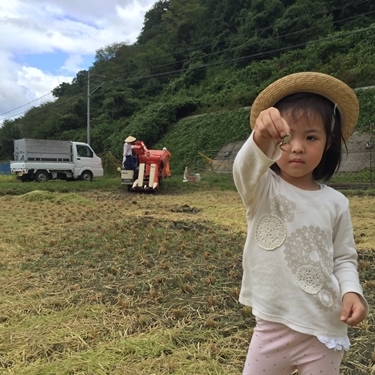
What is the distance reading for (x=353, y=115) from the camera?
1468mm

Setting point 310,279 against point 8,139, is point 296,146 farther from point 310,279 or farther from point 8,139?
point 8,139

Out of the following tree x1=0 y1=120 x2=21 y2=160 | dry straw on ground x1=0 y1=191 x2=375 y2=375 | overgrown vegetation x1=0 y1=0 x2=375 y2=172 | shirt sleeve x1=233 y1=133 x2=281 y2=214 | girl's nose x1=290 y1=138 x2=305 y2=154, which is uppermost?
overgrown vegetation x1=0 y1=0 x2=375 y2=172

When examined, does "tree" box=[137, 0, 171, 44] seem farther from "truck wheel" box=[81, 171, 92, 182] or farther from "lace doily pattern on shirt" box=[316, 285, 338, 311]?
"lace doily pattern on shirt" box=[316, 285, 338, 311]

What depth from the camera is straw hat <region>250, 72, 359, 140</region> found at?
1.40 m

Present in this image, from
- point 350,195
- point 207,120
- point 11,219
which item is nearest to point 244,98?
point 207,120

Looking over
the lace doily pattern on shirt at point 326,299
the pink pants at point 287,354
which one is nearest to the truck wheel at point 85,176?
the pink pants at point 287,354

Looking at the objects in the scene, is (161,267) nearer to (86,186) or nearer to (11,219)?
(11,219)

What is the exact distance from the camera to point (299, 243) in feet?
4.33

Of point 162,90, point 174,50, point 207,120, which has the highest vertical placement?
point 174,50

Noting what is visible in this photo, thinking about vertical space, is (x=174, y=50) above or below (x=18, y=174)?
above

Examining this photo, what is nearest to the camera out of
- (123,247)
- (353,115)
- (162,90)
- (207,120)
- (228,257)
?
(353,115)

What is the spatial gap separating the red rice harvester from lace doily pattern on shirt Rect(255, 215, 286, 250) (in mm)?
11232

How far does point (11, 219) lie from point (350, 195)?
7938 millimetres

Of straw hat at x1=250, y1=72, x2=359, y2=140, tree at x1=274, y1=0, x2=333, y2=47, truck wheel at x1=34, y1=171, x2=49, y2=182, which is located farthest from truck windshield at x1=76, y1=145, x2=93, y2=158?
tree at x1=274, y1=0, x2=333, y2=47
